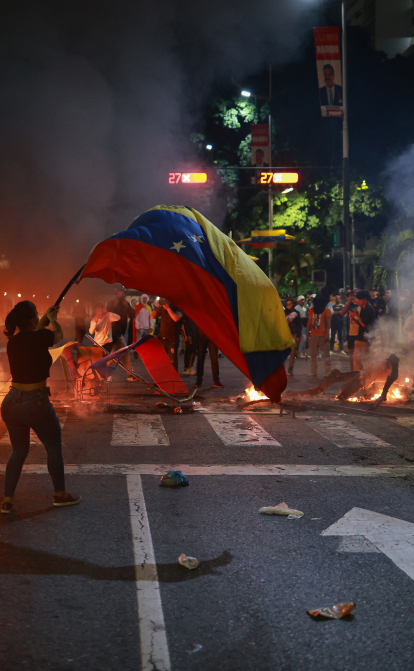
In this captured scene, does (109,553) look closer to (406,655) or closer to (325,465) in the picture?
(406,655)

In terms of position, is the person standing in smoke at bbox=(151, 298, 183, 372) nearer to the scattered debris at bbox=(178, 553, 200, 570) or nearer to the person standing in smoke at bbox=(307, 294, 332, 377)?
the person standing in smoke at bbox=(307, 294, 332, 377)

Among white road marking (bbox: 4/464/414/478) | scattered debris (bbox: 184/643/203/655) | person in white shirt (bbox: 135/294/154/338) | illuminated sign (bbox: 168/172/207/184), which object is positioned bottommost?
white road marking (bbox: 4/464/414/478)

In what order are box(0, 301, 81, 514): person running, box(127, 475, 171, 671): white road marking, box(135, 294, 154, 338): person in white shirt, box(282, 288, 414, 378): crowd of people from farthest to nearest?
box(135, 294, 154, 338): person in white shirt → box(282, 288, 414, 378): crowd of people → box(0, 301, 81, 514): person running → box(127, 475, 171, 671): white road marking

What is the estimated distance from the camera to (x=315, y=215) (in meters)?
35.1

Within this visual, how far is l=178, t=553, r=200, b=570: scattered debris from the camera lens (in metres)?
3.97

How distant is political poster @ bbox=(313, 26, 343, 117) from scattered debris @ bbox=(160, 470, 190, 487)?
17.1 metres

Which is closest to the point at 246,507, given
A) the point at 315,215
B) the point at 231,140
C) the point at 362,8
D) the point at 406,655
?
the point at 406,655

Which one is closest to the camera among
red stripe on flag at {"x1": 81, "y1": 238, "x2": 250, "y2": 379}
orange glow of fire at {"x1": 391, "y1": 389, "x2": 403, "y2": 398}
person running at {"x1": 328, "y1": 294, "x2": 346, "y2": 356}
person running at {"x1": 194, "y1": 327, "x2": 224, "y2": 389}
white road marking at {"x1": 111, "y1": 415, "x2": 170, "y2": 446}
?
red stripe on flag at {"x1": 81, "y1": 238, "x2": 250, "y2": 379}

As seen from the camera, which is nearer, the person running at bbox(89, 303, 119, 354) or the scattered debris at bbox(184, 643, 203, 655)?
the scattered debris at bbox(184, 643, 203, 655)

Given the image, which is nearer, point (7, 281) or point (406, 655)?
point (406, 655)

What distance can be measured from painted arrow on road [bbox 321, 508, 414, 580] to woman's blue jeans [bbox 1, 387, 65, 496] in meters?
2.18

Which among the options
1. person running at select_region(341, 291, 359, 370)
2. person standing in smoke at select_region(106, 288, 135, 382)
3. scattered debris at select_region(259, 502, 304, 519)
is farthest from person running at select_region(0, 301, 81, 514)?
person running at select_region(341, 291, 359, 370)

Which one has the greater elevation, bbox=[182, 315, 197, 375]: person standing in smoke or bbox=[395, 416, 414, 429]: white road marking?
bbox=[182, 315, 197, 375]: person standing in smoke

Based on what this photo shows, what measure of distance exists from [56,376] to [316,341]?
578 centimetres
